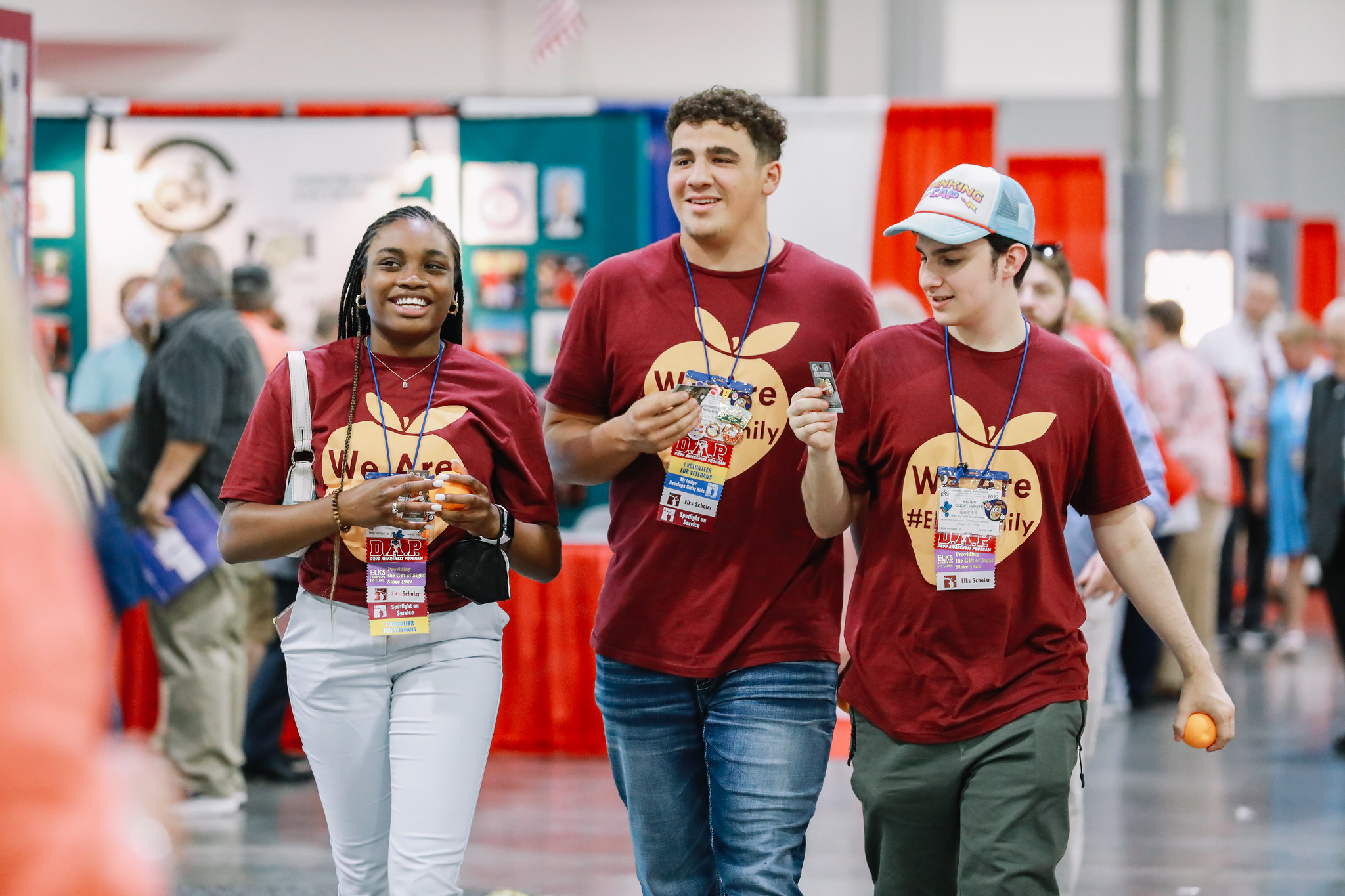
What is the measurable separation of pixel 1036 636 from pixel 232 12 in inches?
552

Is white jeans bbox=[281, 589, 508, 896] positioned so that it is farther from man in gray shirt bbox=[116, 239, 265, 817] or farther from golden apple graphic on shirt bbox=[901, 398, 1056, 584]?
man in gray shirt bbox=[116, 239, 265, 817]

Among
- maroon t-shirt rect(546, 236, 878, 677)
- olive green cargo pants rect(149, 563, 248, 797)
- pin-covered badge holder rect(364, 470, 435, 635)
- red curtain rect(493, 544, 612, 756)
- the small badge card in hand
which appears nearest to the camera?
the small badge card in hand

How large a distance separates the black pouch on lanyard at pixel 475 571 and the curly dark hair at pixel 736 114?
82 cm

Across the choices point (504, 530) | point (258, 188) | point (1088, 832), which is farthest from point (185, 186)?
point (504, 530)

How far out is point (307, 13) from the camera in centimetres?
1463

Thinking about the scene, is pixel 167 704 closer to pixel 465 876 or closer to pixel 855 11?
pixel 465 876

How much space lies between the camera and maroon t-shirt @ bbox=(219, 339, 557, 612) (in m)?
2.46

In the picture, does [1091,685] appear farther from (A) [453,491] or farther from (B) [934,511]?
(A) [453,491]

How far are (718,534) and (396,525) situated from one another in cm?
57

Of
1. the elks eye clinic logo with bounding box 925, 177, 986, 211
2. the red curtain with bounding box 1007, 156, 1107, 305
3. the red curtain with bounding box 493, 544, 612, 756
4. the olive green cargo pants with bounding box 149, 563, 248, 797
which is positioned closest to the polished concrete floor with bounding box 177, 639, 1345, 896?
the red curtain with bounding box 493, 544, 612, 756

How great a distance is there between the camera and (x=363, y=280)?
8.68 feet

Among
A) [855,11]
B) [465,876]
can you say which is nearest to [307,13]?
[855,11]

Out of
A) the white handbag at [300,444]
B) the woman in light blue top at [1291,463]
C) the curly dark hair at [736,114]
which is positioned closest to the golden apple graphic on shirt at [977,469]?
the curly dark hair at [736,114]

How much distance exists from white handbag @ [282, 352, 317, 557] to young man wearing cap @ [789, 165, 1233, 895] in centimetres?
86
